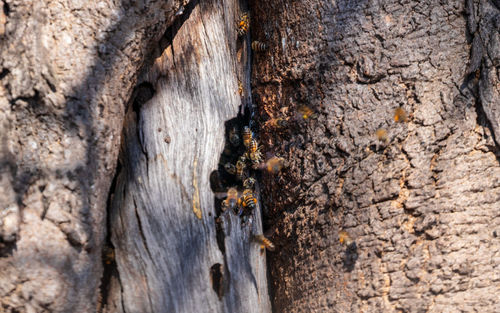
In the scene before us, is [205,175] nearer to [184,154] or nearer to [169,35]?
[184,154]

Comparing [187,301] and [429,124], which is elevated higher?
[429,124]

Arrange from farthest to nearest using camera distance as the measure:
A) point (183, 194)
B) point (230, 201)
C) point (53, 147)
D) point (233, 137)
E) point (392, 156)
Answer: point (233, 137), point (230, 201), point (183, 194), point (392, 156), point (53, 147)

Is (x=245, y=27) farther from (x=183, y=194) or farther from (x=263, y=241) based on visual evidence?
(x=263, y=241)

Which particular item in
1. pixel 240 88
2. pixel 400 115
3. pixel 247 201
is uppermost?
pixel 240 88

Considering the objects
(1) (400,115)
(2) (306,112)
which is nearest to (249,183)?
(2) (306,112)

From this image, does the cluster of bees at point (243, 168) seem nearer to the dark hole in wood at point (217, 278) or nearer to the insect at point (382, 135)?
the dark hole in wood at point (217, 278)

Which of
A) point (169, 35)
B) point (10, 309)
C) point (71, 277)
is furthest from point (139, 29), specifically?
point (10, 309)
